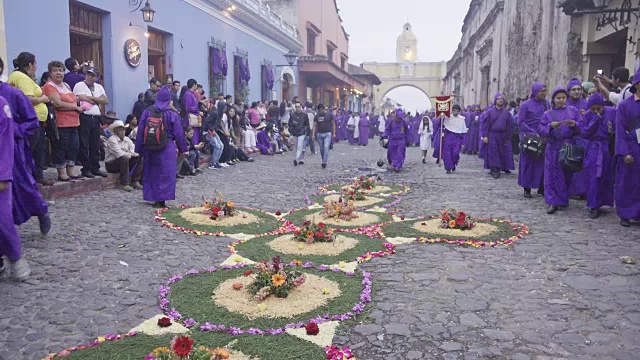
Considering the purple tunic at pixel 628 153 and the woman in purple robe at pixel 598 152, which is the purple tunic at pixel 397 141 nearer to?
the woman in purple robe at pixel 598 152

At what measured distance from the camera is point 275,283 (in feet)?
12.6

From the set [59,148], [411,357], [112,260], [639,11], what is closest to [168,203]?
[59,148]

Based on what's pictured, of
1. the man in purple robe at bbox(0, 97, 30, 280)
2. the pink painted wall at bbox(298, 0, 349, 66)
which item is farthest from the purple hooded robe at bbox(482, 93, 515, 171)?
the pink painted wall at bbox(298, 0, 349, 66)

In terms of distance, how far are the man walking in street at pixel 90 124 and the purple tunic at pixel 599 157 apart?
7.06 meters

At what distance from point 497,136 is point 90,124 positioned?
26.4 ft

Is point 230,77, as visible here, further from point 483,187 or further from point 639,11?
point 639,11

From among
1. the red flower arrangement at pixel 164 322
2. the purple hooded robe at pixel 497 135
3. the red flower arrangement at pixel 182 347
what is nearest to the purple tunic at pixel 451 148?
the purple hooded robe at pixel 497 135

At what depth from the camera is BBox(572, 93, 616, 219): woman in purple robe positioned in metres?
6.86

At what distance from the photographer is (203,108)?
12.1 metres

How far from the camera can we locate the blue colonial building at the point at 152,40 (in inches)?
362

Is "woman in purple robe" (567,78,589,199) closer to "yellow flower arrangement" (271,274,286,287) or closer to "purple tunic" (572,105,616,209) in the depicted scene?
"purple tunic" (572,105,616,209)

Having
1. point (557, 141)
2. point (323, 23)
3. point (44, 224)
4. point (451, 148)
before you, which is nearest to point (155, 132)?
point (44, 224)

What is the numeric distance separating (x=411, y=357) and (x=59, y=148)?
20.9ft

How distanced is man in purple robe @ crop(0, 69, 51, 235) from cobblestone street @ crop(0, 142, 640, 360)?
421 mm
